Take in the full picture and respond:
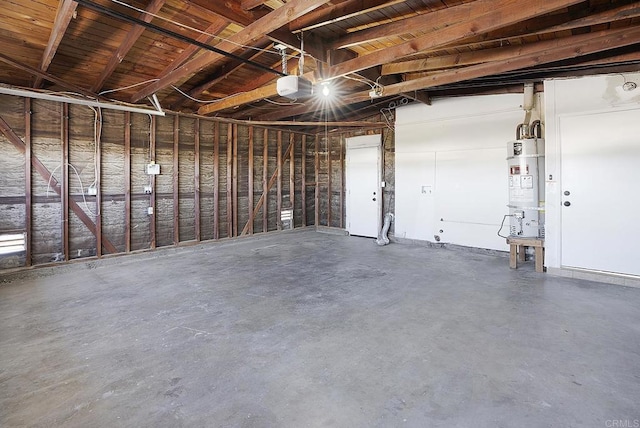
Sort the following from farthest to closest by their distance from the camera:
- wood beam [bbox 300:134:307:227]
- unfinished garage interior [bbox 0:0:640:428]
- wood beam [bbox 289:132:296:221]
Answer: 1. wood beam [bbox 300:134:307:227]
2. wood beam [bbox 289:132:296:221]
3. unfinished garage interior [bbox 0:0:640:428]

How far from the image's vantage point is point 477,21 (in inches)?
109

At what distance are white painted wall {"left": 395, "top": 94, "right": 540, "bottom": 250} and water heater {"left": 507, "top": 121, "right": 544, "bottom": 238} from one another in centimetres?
73

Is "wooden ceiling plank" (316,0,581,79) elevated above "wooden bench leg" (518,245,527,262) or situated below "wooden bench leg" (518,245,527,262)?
above

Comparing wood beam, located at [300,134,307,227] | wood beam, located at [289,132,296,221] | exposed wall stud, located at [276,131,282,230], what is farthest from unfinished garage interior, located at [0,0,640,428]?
wood beam, located at [300,134,307,227]

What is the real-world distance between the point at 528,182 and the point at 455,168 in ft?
4.92

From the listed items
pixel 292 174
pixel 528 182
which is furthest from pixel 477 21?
pixel 292 174

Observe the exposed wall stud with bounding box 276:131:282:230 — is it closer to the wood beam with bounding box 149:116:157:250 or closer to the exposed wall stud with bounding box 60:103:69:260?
the wood beam with bounding box 149:116:157:250

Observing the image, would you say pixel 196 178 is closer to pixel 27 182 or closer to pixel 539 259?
pixel 27 182

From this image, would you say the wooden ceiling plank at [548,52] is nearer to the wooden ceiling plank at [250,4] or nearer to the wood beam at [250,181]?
the wooden ceiling plank at [250,4]

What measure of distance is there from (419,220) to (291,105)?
3.35m

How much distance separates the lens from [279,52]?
3.65m

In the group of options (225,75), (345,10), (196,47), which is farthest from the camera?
(225,75)

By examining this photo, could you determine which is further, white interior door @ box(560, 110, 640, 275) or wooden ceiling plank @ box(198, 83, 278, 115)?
wooden ceiling plank @ box(198, 83, 278, 115)

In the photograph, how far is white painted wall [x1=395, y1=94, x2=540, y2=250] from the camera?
546 cm
